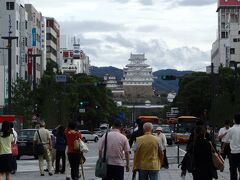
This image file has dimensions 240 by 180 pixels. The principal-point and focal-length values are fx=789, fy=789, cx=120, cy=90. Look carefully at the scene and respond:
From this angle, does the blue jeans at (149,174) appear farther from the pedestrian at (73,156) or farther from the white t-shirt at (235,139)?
the pedestrian at (73,156)

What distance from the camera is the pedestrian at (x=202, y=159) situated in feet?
50.1

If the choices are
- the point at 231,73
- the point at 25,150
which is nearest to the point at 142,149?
the point at 25,150

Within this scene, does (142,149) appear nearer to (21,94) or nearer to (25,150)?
(25,150)

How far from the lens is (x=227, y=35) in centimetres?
17425

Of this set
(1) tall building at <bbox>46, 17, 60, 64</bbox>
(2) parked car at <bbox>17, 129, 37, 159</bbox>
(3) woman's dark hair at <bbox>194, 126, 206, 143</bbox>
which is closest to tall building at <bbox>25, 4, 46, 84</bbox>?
(1) tall building at <bbox>46, 17, 60, 64</bbox>

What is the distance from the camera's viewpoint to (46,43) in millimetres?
137250

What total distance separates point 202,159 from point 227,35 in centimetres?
16104

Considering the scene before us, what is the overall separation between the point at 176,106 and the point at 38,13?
40912mm

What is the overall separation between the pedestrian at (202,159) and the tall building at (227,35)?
128m

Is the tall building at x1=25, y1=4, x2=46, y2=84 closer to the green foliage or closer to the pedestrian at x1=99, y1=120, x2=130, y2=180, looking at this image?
the green foliage

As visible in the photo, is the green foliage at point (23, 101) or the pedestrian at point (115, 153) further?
the green foliage at point (23, 101)

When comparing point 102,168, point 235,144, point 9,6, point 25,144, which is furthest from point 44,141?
point 9,6

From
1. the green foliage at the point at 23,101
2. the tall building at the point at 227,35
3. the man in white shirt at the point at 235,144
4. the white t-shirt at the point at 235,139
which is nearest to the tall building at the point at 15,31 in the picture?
the green foliage at the point at 23,101

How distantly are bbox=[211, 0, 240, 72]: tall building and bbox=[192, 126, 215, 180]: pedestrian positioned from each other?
421 ft
